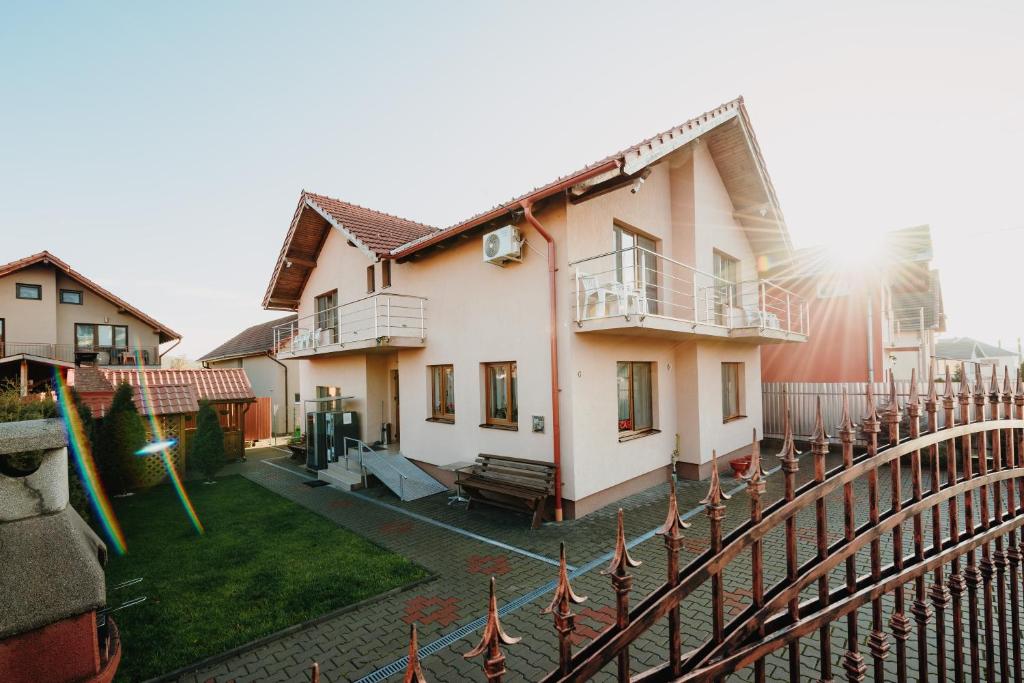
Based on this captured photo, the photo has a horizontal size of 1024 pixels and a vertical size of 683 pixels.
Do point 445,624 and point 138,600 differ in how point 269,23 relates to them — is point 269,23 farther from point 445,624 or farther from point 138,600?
point 445,624

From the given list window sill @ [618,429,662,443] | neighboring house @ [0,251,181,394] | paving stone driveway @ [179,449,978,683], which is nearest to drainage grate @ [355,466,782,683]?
paving stone driveway @ [179,449,978,683]

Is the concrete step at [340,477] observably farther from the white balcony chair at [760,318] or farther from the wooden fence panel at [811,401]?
the wooden fence panel at [811,401]

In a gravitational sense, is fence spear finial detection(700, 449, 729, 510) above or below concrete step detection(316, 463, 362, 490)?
above

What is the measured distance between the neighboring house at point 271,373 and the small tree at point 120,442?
24.8 feet

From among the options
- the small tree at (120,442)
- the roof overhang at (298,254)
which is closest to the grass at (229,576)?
the small tree at (120,442)

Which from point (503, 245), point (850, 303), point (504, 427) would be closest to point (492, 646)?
point (503, 245)

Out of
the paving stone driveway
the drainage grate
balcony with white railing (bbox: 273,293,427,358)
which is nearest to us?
the drainage grate

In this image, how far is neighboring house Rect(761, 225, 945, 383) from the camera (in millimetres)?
16547

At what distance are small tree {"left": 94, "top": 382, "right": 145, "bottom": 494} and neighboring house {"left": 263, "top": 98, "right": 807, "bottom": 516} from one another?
455cm

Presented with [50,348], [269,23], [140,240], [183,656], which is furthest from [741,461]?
[50,348]

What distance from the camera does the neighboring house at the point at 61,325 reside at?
872 inches

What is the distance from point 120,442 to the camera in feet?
38.0

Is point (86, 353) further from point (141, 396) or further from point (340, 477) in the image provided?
point (340, 477)

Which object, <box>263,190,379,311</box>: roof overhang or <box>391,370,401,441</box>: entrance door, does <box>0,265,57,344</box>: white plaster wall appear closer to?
<box>263,190,379,311</box>: roof overhang
